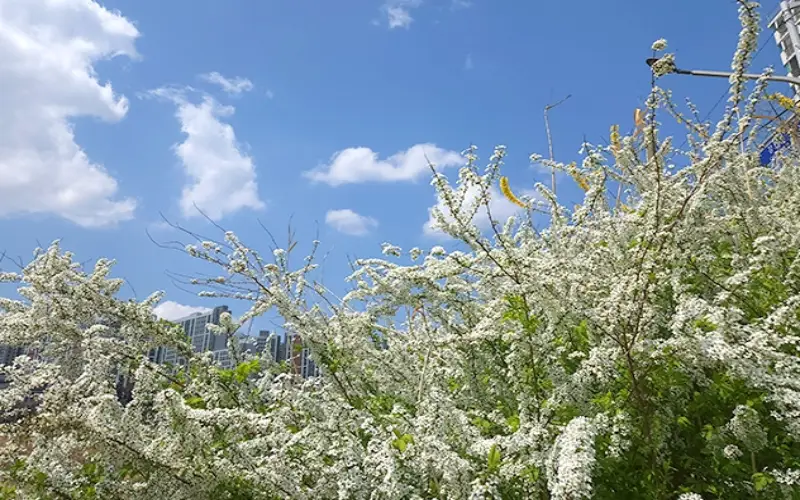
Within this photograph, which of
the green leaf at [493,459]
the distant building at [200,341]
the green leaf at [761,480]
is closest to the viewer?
the green leaf at [761,480]

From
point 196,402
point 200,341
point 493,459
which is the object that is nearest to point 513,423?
point 493,459

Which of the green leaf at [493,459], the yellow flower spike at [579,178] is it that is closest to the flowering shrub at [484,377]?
the green leaf at [493,459]

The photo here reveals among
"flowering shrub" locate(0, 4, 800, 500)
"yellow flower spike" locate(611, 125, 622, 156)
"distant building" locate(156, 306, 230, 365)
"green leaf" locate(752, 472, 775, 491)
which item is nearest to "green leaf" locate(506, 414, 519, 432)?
"flowering shrub" locate(0, 4, 800, 500)

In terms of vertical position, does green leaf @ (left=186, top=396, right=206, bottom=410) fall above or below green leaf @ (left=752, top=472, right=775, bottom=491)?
above

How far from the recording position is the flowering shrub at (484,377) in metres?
2.47

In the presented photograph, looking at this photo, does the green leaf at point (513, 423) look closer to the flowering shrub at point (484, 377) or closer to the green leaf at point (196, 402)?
the flowering shrub at point (484, 377)

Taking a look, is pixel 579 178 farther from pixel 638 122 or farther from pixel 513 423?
pixel 513 423

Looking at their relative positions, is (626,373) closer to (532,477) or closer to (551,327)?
(551,327)

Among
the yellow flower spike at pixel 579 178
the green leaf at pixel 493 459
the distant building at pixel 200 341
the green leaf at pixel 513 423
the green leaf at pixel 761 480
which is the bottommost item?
the green leaf at pixel 761 480

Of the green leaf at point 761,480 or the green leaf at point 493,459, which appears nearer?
the green leaf at point 761,480

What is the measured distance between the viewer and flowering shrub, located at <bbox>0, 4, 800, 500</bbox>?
8.12 ft

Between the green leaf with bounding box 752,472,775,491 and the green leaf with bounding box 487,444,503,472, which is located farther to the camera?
the green leaf with bounding box 487,444,503,472

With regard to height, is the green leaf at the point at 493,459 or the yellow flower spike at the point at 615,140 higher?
the yellow flower spike at the point at 615,140

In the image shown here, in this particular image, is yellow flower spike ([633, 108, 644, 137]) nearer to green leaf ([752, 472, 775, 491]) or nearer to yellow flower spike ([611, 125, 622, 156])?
yellow flower spike ([611, 125, 622, 156])
